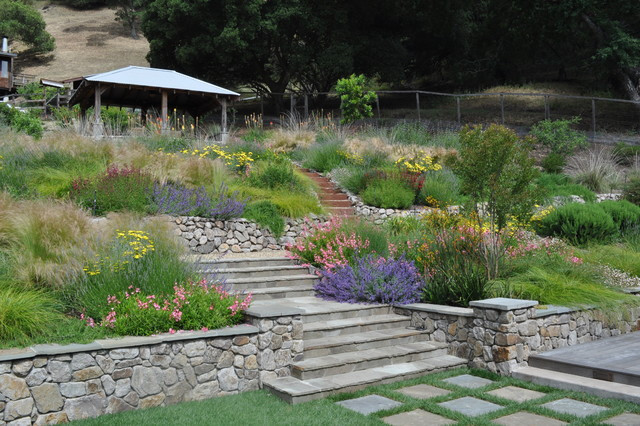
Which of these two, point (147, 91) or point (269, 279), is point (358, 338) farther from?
point (147, 91)

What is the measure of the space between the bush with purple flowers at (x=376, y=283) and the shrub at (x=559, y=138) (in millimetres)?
11568

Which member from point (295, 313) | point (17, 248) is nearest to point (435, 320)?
point (295, 313)

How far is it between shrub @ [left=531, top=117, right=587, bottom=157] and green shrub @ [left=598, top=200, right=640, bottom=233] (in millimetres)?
6590

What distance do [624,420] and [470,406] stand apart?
1.17 metres

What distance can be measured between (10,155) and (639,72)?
2265 cm

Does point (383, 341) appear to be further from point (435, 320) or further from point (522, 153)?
point (522, 153)

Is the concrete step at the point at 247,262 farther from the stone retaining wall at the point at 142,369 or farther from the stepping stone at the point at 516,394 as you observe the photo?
the stepping stone at the point at 516,394

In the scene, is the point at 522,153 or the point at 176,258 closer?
the point at 176,258

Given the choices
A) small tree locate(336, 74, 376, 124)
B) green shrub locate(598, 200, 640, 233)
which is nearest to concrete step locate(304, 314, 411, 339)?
green shrub locate(598, 200, 640, 233)

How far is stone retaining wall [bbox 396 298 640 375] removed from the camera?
5633 millimetres

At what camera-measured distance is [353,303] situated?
6.88 m

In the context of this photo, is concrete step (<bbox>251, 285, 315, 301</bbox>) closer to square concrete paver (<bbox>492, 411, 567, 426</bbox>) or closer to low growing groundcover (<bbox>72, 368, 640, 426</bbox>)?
low growing groundcover (<bbox>72, 368, 640, 426</bbox>)

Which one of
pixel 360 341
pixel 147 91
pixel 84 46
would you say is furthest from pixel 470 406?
pixel 84 46

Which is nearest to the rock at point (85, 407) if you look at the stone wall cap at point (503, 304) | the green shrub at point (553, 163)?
the stone wall cap at point (503, 304)
